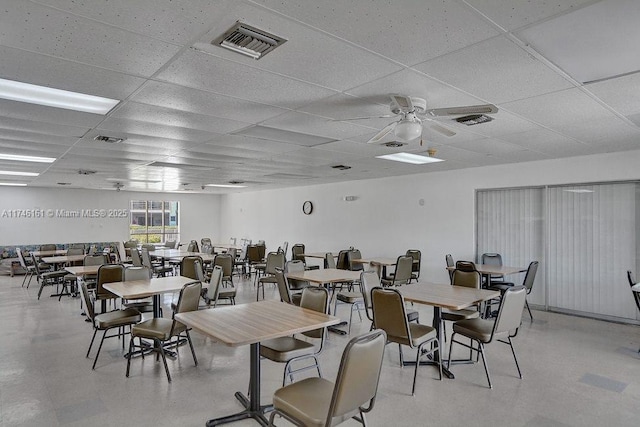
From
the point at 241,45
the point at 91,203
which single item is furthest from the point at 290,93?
the point at 91,203

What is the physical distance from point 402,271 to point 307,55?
477cm

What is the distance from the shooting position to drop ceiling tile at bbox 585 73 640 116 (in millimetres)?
2982

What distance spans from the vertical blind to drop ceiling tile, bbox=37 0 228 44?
659 centimetres

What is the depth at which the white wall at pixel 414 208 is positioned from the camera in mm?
6391

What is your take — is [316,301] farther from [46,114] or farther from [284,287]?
[46,114]

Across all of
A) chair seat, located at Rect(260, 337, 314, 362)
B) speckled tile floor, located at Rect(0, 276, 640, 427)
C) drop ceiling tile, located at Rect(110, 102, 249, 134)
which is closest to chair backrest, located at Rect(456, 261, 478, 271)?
speckled tile floor, located at Rect(0, 276, 640, 427)

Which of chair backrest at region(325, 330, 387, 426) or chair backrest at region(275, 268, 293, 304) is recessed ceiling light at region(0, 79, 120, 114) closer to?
chair backrest at region(275, 268, 293, 304)

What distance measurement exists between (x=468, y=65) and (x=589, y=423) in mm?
2830

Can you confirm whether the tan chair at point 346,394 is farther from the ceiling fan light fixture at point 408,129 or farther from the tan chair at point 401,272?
the tan chair at point 401,272

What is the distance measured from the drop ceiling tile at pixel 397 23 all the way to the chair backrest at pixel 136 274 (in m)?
4.17

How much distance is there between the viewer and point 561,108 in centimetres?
368

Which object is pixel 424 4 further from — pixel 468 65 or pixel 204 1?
pixel 204 1

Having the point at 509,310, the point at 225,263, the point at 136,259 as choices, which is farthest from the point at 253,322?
the point at 136,259

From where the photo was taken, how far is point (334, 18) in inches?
81.7
